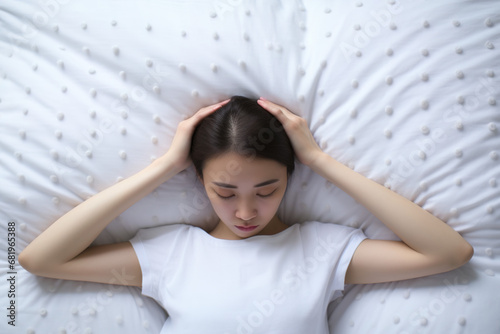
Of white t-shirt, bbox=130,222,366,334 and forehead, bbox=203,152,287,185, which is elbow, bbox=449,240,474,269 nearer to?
white t-shirt, bbox=130,222,366,334

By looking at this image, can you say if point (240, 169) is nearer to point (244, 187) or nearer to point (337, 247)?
point (244, 187)

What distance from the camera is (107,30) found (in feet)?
3.34

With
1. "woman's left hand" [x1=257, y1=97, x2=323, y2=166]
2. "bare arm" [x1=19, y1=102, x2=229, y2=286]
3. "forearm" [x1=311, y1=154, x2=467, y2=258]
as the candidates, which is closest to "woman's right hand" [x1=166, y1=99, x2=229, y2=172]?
"bare arm" [x1=19, y1=102, x2=229, y2=286]

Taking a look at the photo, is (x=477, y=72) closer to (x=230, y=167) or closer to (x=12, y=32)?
(x=230, y=167)

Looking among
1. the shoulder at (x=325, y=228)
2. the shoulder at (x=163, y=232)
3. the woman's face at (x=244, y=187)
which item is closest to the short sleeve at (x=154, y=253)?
the shoulder at (x=163, y=232)

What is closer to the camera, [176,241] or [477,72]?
[477,72]

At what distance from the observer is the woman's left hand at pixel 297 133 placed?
98 cm

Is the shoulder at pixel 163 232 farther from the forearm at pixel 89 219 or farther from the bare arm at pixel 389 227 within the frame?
the bare arm at pixel 389 227

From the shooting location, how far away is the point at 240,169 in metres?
0.92

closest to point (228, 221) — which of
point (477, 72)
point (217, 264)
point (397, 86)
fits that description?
point (217, 264)

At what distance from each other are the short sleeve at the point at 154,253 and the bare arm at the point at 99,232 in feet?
0.07

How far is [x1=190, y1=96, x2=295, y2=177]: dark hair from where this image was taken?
932 millimetres

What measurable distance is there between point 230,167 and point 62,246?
1.38 ft

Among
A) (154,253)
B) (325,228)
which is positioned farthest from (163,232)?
(325,228)
